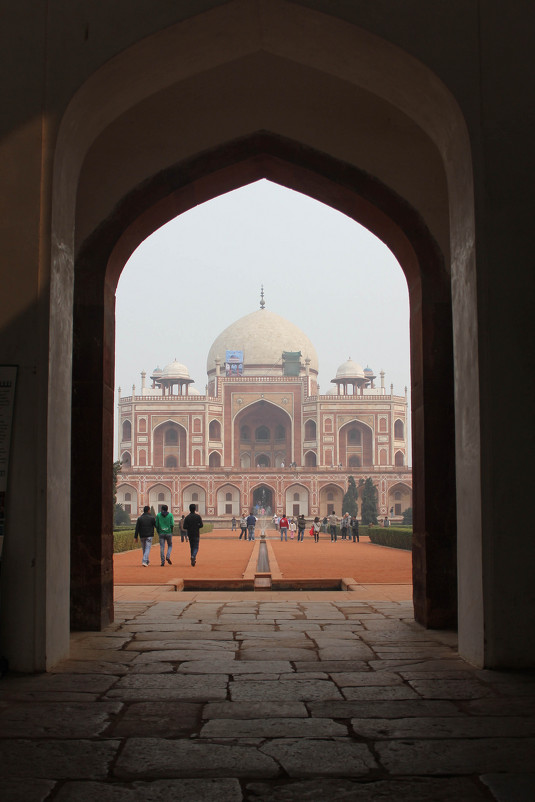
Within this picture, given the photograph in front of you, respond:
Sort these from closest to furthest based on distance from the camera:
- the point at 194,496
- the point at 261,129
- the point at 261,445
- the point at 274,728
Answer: the point at 274,728 → the point at 261,129 → the point at 194,496 → the point at 261,445

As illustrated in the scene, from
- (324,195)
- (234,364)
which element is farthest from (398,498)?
(324,195)

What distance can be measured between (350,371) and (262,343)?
4907 millimetres

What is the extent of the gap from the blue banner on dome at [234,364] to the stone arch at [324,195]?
36846mm

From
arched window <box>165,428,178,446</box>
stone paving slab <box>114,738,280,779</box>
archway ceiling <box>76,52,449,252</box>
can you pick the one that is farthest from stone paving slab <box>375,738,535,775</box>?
arched window <box>165,428,178,446</box>

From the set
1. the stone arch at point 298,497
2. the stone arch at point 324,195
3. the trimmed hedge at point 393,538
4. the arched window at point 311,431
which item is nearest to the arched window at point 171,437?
the arched window at point 311,431

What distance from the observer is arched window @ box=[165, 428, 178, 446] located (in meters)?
40.7

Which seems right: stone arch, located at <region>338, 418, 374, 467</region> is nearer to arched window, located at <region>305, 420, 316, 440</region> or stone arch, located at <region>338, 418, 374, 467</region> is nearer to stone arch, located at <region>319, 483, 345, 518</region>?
arched window, located at <region>305, 420, 316, 440</region>

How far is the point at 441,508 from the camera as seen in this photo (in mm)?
4258

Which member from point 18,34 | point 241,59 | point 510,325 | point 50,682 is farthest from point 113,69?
point 50,682

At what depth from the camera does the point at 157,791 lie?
1807mm

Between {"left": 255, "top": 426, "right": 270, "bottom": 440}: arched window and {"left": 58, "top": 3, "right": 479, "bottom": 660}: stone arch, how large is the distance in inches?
1468

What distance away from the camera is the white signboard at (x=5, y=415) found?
9.88 ft

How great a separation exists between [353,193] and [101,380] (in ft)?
5.51

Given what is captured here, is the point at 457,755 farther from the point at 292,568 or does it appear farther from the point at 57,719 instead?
the point at 292,568
